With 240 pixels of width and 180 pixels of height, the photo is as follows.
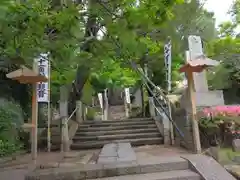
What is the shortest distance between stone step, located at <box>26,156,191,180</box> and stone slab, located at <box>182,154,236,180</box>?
205mm

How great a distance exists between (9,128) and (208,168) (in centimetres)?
510

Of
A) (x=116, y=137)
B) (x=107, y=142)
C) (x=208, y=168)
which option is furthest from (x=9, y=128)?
(x=208, y=168)

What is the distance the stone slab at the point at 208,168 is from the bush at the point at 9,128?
181 inches

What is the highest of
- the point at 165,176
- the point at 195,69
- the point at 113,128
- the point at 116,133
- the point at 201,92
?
the point at 195,69

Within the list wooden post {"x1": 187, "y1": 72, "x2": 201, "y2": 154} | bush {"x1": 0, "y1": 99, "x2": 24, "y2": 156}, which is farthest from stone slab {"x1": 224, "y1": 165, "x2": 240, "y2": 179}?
bush {"x1": 0, "y1": 99, "x2": 24, "y2": 156}

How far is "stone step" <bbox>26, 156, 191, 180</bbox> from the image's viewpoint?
394 centimetres

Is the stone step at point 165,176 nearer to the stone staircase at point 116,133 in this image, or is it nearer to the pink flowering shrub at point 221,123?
the pink flowering shrub at point 221,123

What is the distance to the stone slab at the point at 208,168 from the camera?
12.4ft

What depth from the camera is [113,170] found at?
160 inches

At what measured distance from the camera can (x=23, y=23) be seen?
297 cm

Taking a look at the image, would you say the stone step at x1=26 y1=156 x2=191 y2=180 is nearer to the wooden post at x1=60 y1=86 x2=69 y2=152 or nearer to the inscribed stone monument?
the wooden post at x1=60 y1=86 x2=69 y2=152

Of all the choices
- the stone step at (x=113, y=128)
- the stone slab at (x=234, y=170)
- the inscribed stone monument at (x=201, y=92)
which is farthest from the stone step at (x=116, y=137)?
the stone slab at (x=234, y=170)

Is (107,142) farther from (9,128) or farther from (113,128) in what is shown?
(9,128)

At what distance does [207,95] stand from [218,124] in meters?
2.28
